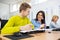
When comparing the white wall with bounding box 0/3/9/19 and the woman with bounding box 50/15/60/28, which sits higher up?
the white wall with bounding box 0/3/9/19

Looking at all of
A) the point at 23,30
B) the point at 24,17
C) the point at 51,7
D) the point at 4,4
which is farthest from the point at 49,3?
the point at 4,4

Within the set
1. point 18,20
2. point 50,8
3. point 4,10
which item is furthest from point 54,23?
point 4,10

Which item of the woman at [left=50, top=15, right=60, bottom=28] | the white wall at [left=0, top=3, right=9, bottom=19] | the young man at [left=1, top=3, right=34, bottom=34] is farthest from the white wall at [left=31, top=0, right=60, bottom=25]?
the white wall at [left=0, top=3, right=9, bottom=19]

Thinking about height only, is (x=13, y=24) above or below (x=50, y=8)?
below

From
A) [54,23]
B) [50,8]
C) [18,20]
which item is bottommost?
[54,23]

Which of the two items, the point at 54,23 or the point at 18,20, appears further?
the point at 54,23

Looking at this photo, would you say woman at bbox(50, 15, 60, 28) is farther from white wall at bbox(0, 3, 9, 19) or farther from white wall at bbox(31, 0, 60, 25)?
white wall at bbox(0, 3, 9, 19)

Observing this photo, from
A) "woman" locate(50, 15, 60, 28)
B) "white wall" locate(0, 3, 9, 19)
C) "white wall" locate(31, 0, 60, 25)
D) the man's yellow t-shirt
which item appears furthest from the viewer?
"white wall" locate(0, 3, 9, 19)

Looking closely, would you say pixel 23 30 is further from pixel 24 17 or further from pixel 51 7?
pixel 51 7

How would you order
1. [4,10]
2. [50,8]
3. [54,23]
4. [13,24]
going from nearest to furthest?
1. [13,24]
2. [54,23]
3. [50,8]
4. [4,10]

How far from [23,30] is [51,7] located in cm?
272

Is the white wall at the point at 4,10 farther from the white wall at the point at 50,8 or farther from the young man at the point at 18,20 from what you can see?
the young man at the point at 18,20

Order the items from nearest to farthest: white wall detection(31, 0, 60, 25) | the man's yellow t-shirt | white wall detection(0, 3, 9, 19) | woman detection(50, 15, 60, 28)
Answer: the man's yellow t-shirt < woman detection(50, 15, 60, 28) < white wall detection(31, 0, 60, 25) < white wall detection(0, 3, 9, 19)

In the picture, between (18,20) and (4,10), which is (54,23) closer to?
(18,20)
